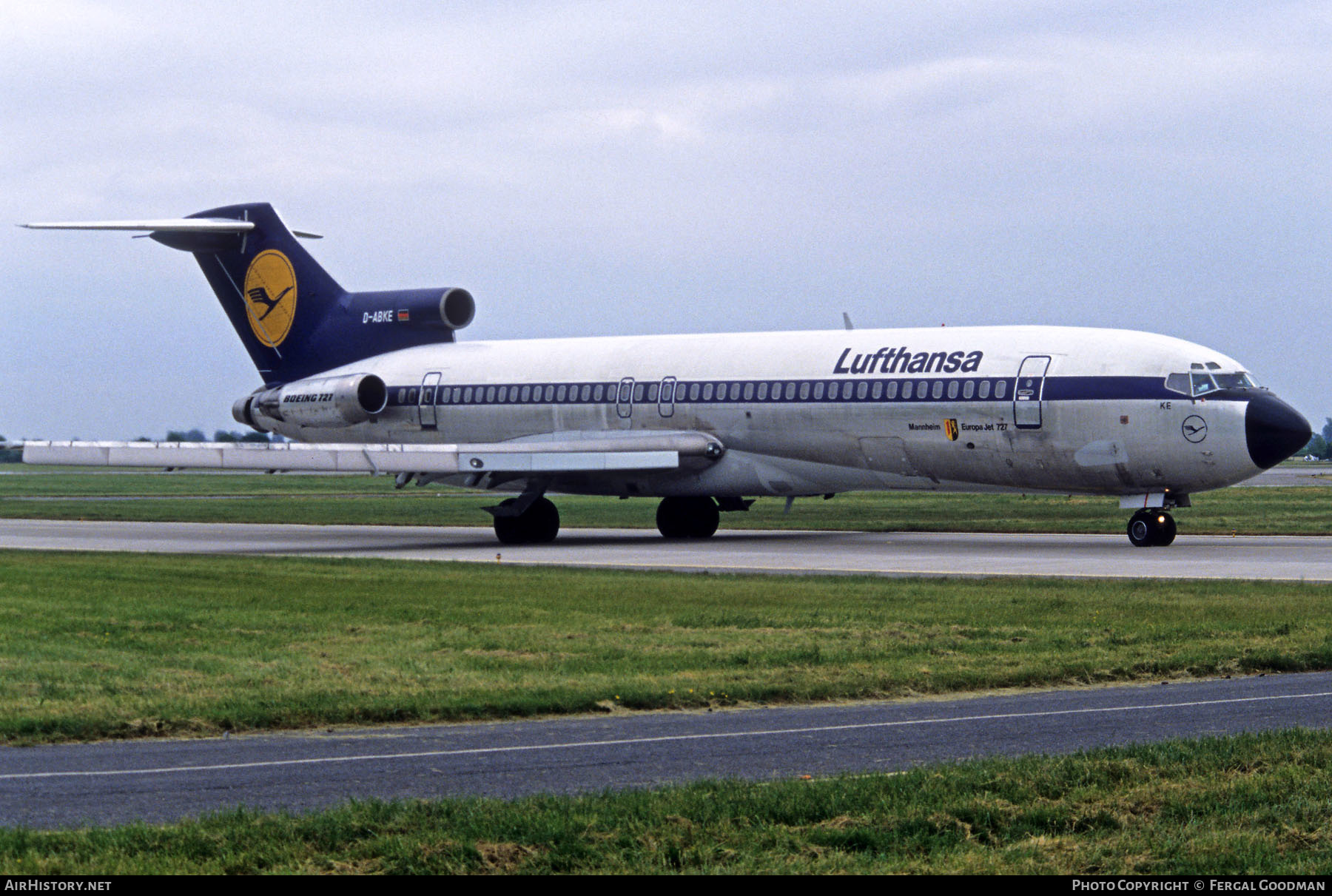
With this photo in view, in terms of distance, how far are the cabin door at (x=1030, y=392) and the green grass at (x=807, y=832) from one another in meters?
21.4

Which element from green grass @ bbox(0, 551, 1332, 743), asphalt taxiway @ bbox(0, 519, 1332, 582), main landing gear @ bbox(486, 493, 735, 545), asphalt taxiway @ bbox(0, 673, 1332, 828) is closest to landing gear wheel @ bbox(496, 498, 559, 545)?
main landing gear @ bbox(486, 493, 735, 545)

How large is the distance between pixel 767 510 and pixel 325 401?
51.8ft

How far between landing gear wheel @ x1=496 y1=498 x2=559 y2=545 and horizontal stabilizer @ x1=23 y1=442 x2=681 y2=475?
41.6 inches

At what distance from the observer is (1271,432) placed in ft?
95.7

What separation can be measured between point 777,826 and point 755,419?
2614 cm

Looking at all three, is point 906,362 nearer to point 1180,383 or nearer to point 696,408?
point 696,408

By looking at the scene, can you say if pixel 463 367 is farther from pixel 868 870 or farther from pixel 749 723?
pixel 868 870

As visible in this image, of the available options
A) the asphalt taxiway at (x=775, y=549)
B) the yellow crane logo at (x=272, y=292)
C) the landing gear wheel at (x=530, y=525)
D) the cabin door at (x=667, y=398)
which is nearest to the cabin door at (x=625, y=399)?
the cabin door at (x=667, y=398)

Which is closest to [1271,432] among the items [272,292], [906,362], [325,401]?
[906,362]

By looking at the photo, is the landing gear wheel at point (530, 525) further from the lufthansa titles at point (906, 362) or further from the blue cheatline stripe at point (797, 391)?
the lufthansa titles at point (906, 362)

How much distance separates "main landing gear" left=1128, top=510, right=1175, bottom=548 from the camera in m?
31.0

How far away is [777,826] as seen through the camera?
8141 mm

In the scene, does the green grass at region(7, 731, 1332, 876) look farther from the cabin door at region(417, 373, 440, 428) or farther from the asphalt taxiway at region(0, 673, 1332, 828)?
the cabin door at region(417, 373, 440, 428)
